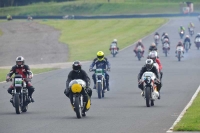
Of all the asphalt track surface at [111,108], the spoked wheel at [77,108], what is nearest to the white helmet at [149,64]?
the asphalt track surface at [111,108]

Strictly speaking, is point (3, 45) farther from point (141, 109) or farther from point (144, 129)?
point (144, 129)

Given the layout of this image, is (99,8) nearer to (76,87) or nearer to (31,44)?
(31,44)

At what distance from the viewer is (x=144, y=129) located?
1357cm

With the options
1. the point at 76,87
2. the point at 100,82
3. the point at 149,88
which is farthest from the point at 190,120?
the point at 100,82

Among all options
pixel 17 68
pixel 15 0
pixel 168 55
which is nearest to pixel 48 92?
pixel 17 68

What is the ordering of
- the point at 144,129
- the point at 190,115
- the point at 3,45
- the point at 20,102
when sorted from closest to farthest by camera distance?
the point at 144,129 → the point at 190,115 → the point at 20,102 → the point at 3,45

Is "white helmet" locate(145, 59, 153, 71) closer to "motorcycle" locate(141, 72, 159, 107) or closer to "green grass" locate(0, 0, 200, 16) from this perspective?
"motorcycle" locate(141, 72, 159, 107)

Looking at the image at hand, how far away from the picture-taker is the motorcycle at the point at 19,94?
17.1 metres

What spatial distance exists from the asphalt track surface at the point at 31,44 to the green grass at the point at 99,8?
60.8ft

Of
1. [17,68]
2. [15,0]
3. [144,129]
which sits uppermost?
[15,0]

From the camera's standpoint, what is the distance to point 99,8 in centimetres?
10694

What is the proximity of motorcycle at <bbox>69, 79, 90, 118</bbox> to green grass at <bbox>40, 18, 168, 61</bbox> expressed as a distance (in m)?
28.2

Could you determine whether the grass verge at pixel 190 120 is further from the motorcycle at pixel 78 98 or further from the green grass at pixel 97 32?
the green grass at pixel 97 32

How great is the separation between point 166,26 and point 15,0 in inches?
938
